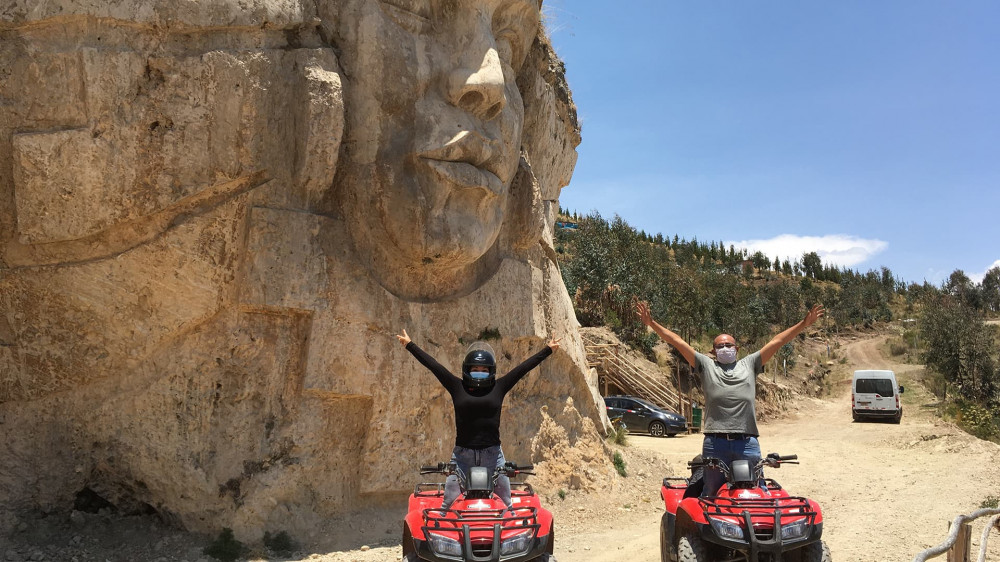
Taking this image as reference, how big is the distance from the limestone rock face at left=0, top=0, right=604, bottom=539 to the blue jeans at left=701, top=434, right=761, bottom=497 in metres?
3.69

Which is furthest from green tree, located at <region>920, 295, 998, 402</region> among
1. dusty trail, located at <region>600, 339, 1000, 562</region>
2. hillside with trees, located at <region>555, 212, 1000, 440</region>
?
dusty trail, located at <region>600, 339, 1000, 562</region>

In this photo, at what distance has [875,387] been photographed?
24234 mm

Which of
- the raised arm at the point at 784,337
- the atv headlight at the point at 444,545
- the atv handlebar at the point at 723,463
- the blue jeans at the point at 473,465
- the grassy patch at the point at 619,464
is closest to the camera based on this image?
the atv headlight at the point at 444,545

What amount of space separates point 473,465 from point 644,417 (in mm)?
17177

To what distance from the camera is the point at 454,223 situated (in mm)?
8133

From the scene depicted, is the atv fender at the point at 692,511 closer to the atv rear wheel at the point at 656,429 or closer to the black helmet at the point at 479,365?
the black helmet at the point at 479,365

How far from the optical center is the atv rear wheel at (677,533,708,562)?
501cm

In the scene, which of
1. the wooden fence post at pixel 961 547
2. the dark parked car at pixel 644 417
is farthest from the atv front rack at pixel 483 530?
the dark parked car at pixel 644 417

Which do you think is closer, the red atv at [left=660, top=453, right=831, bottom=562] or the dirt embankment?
the red atv at [left=660, top=453, right=831, bottom=562]

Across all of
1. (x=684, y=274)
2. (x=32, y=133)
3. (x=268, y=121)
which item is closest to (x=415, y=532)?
(x=268, y=121)

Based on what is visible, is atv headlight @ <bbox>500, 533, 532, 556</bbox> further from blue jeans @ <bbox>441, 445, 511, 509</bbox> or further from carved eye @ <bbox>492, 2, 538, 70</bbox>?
carved eye @ <bbox>492, 2, 538, 70</bbox>

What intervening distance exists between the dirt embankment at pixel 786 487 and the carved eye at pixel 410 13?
537cm

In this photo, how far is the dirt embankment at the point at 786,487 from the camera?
707 cm

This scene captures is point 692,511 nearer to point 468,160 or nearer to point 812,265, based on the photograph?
point 468,160
